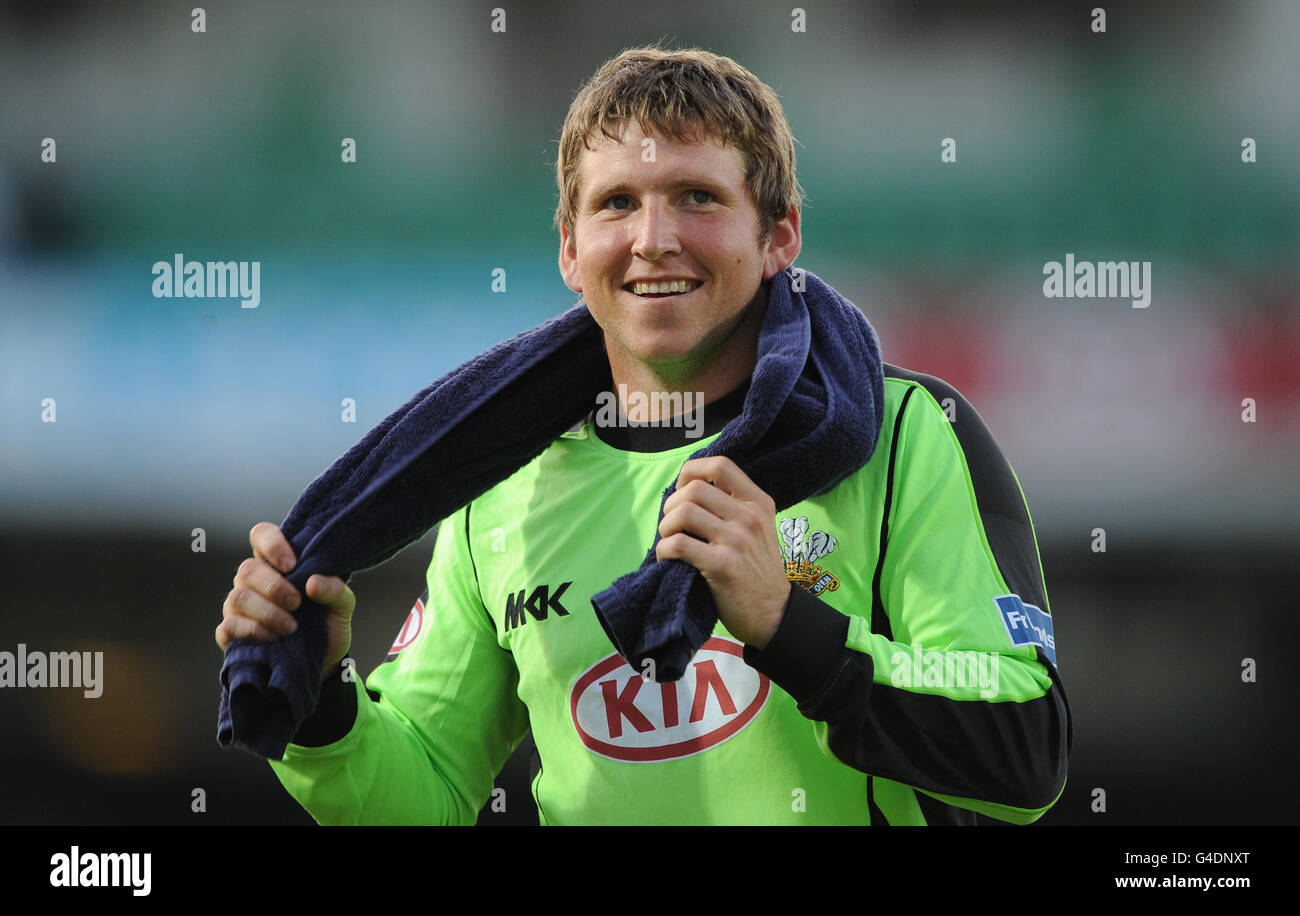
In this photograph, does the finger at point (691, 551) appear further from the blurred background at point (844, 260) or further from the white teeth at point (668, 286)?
the blurred background at point (844, 260)

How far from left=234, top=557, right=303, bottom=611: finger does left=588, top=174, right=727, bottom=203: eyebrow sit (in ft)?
2.00

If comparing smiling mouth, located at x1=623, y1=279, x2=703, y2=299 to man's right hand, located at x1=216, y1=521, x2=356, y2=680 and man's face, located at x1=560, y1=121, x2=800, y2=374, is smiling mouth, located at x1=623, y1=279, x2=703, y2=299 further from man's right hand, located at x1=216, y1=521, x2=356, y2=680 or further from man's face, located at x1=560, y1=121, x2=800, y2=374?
man's right hand, located at x1=216, y1=521, x2=356, y2=680

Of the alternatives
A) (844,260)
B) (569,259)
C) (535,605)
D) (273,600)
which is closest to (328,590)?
(273,600)

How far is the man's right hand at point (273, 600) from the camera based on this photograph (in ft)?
4.93

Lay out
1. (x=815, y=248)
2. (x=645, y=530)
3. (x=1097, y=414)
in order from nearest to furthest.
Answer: (x=645, y=530), (x=1097, y=414), (x=815, y=248)

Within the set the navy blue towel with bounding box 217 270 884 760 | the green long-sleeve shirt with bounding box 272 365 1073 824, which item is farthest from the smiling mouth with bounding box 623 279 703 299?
the green long-sleeve shirt with bounding box 272 365 1073 824

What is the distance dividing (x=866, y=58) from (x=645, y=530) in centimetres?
159

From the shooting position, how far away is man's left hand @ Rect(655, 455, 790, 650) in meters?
1.31

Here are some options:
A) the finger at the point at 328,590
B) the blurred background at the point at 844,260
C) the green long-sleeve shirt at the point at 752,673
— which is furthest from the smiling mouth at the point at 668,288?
the blurred background at the point at 844,260

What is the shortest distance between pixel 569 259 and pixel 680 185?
0.23 m

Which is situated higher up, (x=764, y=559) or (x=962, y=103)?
(x=962, y=103)

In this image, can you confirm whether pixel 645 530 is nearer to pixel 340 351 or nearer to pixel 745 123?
pixel 745 123
